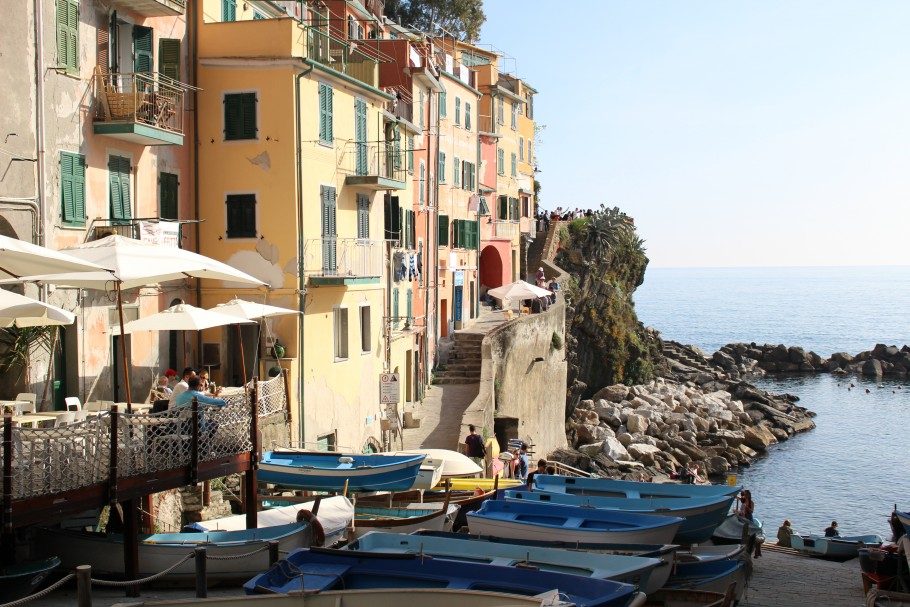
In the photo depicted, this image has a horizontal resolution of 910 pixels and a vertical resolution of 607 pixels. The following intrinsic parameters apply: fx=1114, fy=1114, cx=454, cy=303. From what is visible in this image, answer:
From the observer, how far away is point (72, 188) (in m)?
23.8

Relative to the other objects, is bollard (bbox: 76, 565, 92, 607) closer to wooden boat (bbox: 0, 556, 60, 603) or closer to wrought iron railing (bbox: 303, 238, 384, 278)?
wooden boat (bbox: 0, 556, 60, 603)

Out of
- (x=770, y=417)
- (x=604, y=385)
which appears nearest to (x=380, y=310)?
(x=604, y=385)

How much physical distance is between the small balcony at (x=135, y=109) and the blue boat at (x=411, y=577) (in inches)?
488

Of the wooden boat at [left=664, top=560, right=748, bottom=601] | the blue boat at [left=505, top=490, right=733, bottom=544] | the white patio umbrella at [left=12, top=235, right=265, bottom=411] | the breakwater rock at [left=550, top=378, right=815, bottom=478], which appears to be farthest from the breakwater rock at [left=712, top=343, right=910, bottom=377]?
the white patio umbrella at [left=12, top=235, right=265, bottom=411]

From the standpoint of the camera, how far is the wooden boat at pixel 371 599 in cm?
1349

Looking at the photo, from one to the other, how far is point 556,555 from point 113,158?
14418 millimetres

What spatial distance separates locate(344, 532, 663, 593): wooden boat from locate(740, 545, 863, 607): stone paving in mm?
5236

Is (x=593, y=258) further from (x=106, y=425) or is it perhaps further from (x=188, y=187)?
(x=106, y=425)

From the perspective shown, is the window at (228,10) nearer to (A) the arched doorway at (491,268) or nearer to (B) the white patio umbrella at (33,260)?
(B) the white patio umbrella at (33,260)

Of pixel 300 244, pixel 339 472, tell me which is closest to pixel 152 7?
pixel 300 244

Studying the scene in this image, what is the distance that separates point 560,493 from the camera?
24.8m

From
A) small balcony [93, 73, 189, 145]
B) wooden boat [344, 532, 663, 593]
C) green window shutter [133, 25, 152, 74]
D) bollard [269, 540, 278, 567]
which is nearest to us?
wooden boat [344, 532, 663, 593]

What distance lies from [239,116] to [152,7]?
14.3 ft

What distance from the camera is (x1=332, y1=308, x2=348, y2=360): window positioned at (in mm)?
32875
